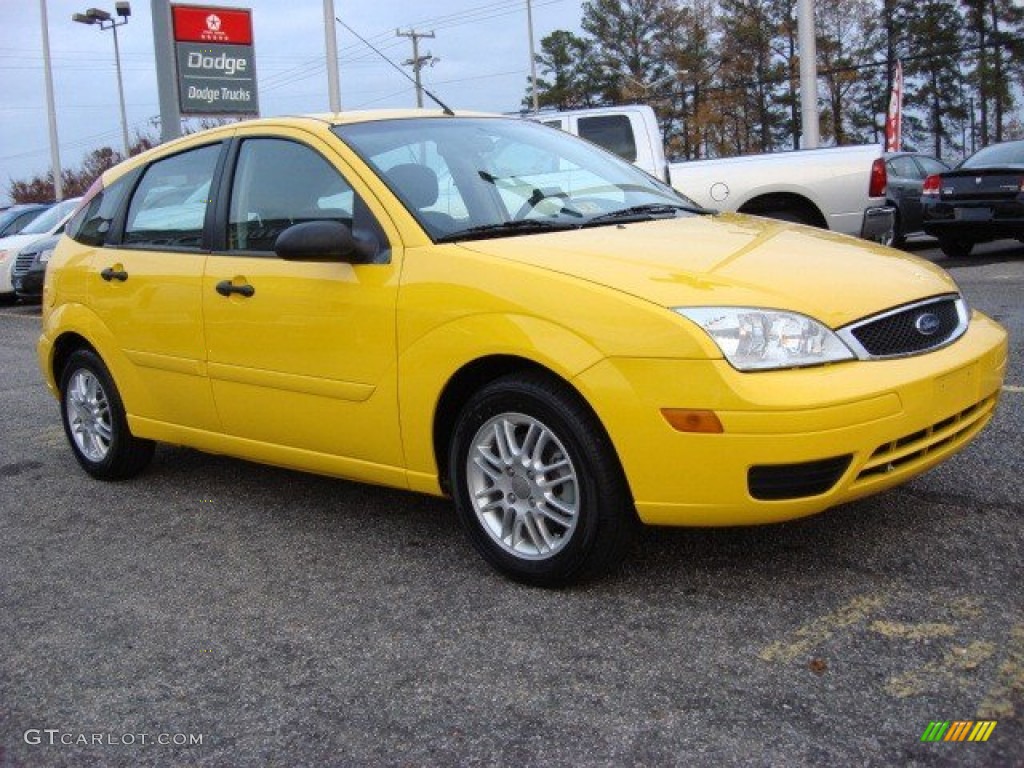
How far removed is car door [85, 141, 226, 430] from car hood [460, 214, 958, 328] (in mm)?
1485

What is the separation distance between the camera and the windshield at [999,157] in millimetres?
12742

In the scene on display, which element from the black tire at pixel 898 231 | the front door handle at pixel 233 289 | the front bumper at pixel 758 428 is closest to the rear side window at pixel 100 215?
the front door handle at pixel 233 289

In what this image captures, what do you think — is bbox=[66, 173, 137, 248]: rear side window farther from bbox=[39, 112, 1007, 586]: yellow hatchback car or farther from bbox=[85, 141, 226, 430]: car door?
bbox=[39, 112, 1007, 586]: yellow hatchback car

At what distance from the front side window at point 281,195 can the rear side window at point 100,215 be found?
1042 mm

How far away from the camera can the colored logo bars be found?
8.17 ft

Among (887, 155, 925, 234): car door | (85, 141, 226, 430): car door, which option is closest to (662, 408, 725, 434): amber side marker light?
(85, 141, 226, 430): car door

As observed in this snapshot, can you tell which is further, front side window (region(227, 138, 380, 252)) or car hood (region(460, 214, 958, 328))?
front side window (region(227, 138, 380, 252))

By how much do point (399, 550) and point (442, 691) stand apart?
118 centimetres

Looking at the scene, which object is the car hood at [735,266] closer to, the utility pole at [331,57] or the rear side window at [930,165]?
the rear side window at [930,165]

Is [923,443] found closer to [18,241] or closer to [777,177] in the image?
[777,177]

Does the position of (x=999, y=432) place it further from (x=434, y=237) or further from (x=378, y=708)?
(x=378, y=708)

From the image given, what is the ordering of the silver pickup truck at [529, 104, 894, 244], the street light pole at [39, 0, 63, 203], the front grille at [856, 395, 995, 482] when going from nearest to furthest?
the front grille at [856, 395, 995, 482]
the silver pickup truck at [529, 104, 894, 244]
the street light pole at [39, 0, 63, 203]

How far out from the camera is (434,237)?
149 inches

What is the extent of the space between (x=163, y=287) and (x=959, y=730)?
11.5 feet
